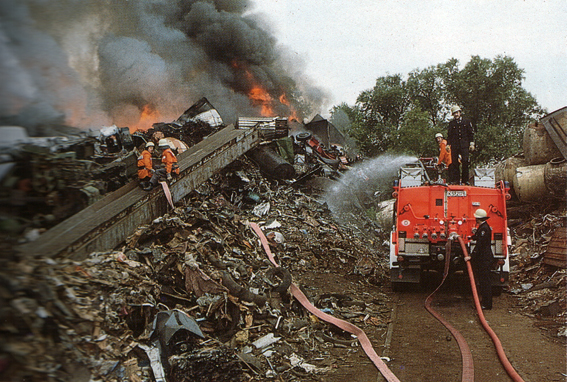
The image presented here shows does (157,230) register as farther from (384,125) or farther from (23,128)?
(384,125)

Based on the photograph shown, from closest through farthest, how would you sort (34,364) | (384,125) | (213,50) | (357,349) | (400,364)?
1. (34,364)
2. (400,364)
3. (357,349)
4. (213,50)
5. (384,125)

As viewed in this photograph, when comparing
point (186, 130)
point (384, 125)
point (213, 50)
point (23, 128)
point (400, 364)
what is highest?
point (213, 50)

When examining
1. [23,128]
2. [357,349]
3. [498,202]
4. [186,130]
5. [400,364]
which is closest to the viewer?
[23,128]

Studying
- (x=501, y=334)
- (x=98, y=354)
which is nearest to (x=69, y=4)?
(x=98, y=354)

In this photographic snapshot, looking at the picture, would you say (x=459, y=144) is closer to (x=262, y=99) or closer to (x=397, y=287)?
(x=397, y=287)

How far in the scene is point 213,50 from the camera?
3244 cm

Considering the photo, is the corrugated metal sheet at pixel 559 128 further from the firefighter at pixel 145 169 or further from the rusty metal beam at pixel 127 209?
the firefighter at pixel 145 169

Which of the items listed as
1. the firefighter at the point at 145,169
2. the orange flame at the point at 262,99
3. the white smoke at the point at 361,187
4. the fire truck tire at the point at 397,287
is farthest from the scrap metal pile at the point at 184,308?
the orange flame at the point at 262,99

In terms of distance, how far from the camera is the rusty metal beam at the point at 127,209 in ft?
11.2

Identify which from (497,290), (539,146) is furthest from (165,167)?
(539,146)

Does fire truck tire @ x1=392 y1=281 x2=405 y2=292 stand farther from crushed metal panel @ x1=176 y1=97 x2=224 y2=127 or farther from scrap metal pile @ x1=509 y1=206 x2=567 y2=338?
crushed metal panel @ x1=176 y1=97 x2=224 y2=127

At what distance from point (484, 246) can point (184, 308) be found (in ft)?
17.4

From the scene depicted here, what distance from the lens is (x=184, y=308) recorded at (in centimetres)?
696

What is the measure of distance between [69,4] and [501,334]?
282 inches
